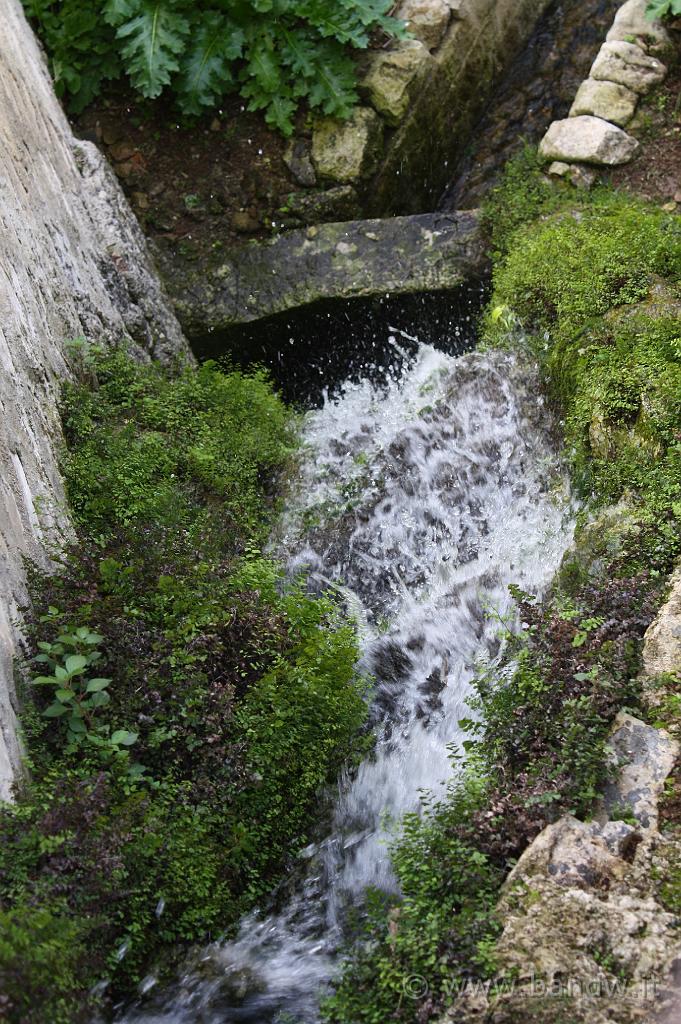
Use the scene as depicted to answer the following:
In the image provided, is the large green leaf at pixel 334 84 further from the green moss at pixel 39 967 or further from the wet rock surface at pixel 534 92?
the green moss at pixel 39 967

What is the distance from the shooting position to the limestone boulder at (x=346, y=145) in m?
7.41

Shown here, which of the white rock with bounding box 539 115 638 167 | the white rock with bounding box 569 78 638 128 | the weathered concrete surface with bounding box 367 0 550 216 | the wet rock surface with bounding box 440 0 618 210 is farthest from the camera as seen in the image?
the wet rock surface with bounding box 440 0 618 210

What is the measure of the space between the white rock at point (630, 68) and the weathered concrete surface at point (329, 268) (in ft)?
5.32

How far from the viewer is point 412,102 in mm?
7590

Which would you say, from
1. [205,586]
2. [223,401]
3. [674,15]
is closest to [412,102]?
[674,15]

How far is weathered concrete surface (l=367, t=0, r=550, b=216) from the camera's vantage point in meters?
7.67

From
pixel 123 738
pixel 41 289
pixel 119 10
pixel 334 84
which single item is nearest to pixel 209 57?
pixel 119 10

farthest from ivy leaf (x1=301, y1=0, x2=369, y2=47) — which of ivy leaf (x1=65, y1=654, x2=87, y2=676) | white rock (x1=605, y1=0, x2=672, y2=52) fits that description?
ivy leaf (x1=65, y1=654, x2=87, y2=676)

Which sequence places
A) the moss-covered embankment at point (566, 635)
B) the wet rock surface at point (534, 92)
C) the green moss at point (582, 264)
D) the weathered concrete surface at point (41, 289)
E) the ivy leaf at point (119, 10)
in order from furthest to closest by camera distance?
the wet rock surface at point (534, 92) < the ivy leaf at point (119, 10) < the green moss at point (582, 264) < the weathered concrete surface at point (41, 289) < the moss-covered embankment at point (566, 635)

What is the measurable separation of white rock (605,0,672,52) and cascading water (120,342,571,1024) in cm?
320

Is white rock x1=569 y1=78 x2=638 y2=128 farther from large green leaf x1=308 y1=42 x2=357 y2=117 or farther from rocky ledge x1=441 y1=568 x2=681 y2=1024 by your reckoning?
rocky ledge x1=441 y1=568 x2=681 y2=1024

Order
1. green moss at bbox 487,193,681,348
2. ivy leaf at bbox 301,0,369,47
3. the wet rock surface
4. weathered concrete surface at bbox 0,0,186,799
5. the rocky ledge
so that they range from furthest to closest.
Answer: the wet rock surface → ivy leaf at bbox 301,0,369,47 → green moss at bbox 487,193,681,348 → weathered concrete surface at bbox 0,0,186,799 → the rocky ledge

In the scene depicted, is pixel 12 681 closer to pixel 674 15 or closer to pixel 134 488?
pixel 134 488

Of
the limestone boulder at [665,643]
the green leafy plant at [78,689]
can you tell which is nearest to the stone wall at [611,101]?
the limestone boulder at [665,643]
